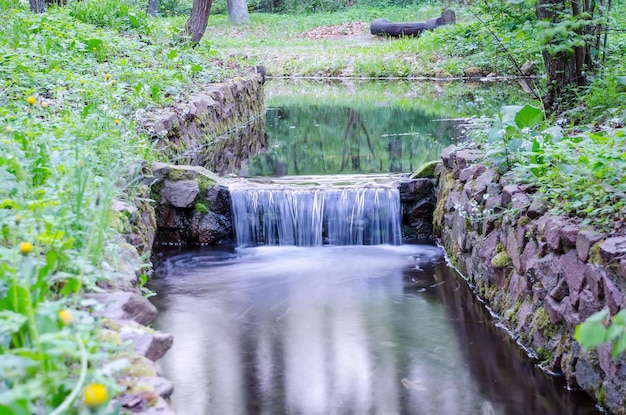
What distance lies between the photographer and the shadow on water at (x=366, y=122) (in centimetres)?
1074

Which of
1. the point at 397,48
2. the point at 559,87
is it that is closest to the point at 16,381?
the point at 559,87

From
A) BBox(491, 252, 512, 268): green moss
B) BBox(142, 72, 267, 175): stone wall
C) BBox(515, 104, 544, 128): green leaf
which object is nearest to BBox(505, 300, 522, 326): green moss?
BBox(491, 252, 512, 268): green moss

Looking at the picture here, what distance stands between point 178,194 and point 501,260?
3773mm

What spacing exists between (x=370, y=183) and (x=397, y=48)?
16.4 m

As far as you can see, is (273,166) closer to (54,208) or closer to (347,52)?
(54,208)

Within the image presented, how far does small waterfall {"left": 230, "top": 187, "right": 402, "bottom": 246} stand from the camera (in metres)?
8.20

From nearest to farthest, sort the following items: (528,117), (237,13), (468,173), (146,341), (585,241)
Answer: (146,341)
(585,241)
(528,117)
(468,173)
(237,13)

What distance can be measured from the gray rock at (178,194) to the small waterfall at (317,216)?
496 millimetres

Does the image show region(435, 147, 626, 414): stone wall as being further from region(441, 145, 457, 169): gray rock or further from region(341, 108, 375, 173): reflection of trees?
region(341, 108, 375, 173): reflection of trees

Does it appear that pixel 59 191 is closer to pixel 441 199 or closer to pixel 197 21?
pixel 441 199

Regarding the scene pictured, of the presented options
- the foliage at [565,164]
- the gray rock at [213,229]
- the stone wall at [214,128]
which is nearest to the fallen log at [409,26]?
the stone wall at [214,128]

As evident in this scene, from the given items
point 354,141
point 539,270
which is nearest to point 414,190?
point 539,270

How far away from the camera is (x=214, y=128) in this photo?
1253 cm

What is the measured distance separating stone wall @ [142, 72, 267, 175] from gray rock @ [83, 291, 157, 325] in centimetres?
501
